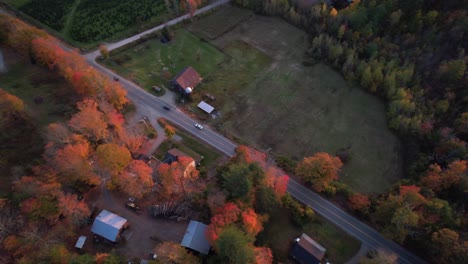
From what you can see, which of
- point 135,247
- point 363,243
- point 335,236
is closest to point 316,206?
point 335,236

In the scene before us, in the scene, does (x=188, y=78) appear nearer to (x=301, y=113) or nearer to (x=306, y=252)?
(x=301, y=113)

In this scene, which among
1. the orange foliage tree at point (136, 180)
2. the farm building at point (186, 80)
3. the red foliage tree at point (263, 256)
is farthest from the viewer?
the farm building at point (186, 80)

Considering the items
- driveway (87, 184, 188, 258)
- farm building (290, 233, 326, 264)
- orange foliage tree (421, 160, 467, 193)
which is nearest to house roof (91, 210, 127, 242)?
driveway (87, 184, 188, 258)

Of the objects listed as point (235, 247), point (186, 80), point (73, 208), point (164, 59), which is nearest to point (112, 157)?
point (73, 208)

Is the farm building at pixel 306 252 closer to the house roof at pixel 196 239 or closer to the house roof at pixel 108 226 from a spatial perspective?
the house roof at pixel 196 239

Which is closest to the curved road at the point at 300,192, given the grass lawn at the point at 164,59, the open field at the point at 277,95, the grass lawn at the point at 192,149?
the grass lawn at the point at 192,149

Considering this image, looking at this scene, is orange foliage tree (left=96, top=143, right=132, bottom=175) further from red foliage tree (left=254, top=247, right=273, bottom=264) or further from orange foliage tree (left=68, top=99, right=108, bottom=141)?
red foliage tree (left=254, top=247, right=273, bottom=264)

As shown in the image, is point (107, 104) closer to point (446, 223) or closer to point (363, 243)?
point (363, 243)
